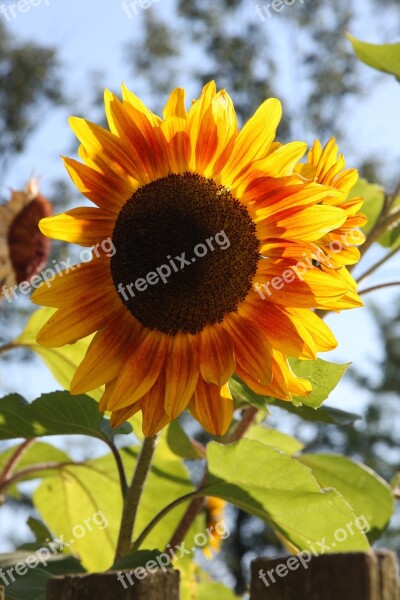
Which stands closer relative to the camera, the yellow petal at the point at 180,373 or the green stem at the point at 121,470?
the yellow petal at the point at 180,373

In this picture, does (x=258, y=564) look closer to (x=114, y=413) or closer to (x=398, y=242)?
(x=114, y=413)

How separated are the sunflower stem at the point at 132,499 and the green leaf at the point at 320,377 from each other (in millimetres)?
153

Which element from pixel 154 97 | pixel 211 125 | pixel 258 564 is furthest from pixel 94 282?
pixel 154 97

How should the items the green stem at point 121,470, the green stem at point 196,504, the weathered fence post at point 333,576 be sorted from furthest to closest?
1. the green stem at point 196,504
2. the green stem at point 121,470
3. the weathered fence post at point 333,576

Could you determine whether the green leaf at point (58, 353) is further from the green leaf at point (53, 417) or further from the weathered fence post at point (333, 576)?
the weathered fence post at point (333, 576)

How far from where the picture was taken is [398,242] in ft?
3.87

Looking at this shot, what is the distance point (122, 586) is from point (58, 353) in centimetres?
62

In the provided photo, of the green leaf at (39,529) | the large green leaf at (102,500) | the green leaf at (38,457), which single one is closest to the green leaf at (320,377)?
the large green leaf at (102,500)

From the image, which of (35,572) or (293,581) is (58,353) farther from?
(293,581)

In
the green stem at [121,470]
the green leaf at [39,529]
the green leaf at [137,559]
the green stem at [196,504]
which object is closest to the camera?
the green leaf at [137,559]

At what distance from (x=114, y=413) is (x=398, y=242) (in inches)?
22.8

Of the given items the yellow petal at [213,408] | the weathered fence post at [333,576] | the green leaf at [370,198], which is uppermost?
the green leaf at [370,198]

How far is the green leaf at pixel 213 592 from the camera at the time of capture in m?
1.27

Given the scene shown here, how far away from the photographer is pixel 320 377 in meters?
0.73
